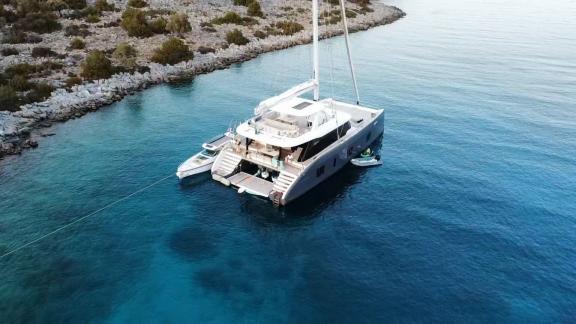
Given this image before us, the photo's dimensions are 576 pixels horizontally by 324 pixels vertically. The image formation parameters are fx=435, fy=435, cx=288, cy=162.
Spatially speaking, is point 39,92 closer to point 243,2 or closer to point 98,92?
point 98,92

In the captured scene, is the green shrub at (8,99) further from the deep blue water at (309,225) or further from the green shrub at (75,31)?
the green shrub at (75,31)

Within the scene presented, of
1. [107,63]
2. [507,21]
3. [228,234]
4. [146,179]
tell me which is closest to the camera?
[228,234]

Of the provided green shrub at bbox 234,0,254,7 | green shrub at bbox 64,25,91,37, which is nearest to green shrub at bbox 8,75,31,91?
green shrub at bbox 64,25,91,37

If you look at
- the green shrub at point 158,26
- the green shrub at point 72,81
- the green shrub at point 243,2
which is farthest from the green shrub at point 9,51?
the green shrub at point 243,2

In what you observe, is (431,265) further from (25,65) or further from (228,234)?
(25,65)

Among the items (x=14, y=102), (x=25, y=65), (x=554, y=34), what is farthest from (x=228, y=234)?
(x=554, y=34)

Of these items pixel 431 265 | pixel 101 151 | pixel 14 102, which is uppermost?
pixel 14 102
